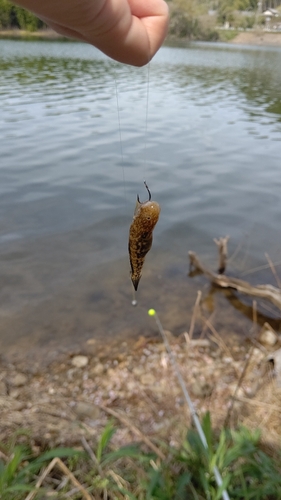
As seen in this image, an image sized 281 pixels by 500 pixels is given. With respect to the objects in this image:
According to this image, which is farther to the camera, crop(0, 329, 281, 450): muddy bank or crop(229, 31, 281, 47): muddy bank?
crop(229, 31, 281, 47): muddy bank

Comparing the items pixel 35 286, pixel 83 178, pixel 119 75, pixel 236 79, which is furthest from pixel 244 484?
pixel 236 79

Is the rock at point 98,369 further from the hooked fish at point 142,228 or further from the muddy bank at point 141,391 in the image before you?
the hooked fish at point 142,228

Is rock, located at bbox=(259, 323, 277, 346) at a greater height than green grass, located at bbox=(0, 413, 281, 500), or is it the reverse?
green grass, located at bbox=(0, 413, 281, 500)

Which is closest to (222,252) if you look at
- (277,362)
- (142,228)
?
(277,362)

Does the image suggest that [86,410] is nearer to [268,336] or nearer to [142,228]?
[268,336]

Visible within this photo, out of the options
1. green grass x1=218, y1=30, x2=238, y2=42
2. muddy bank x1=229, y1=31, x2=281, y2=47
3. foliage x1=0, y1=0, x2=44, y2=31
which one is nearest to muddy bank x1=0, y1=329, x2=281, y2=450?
foliage x1=0, y1=0, x2=44, y2=31

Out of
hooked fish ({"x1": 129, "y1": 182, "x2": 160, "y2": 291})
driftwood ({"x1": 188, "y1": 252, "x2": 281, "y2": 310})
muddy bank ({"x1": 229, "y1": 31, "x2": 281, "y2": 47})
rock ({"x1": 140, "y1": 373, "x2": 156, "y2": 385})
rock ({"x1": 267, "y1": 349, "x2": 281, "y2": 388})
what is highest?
muddy bank ({"x1": 229, "y1": 31, "x2": 281, "y2": 47})

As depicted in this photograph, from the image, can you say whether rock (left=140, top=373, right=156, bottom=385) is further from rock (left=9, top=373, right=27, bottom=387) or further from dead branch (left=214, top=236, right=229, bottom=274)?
dead branch (left=214, top=236, right=229, bottom=274)
